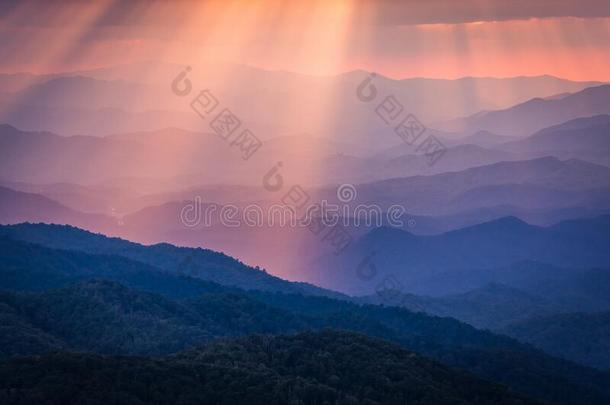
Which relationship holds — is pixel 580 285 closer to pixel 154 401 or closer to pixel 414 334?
pixel 414 334

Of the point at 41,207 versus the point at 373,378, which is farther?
the point at 41,207

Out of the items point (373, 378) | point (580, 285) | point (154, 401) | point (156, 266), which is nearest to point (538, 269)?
point (580, 285)

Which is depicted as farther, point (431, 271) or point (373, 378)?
point (431, 271)

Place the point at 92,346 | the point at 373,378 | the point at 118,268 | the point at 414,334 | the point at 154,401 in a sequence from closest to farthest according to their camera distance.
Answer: the point at 154,401
the point at 373,378
the point at 92,346
the point at 414,334
the point at 118,268

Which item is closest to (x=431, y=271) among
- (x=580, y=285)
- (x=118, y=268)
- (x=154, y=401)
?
(x=580, y=285)

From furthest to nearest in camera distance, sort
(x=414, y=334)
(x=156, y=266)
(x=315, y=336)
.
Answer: (x=156, y=266)
(x=414, y=334)
(x=315, y=336)

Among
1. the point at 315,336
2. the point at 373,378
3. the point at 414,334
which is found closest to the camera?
the point at 373,378

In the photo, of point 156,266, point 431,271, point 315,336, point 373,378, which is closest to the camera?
point 373,378

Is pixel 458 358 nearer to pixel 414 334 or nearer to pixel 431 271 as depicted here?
pixel 414 334

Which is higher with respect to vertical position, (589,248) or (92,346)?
(589,248)

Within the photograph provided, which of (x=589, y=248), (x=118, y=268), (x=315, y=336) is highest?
(x=589, y=248)
